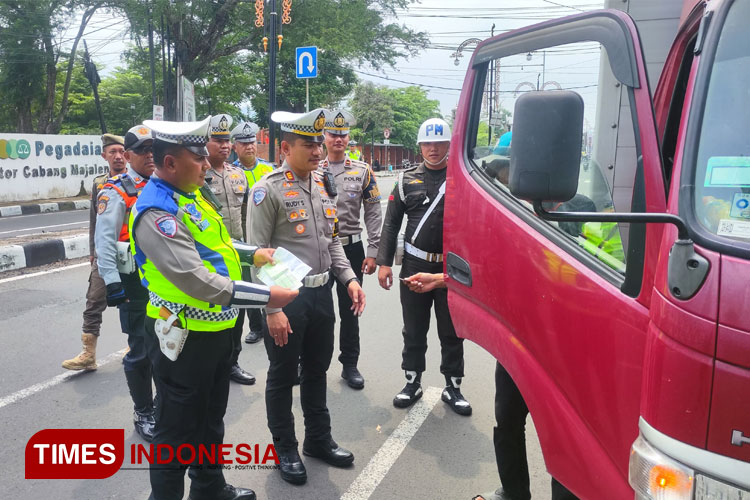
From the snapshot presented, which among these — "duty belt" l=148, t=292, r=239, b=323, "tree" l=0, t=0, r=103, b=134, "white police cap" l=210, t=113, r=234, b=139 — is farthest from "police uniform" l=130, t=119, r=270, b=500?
"tree" l=0, t=0, r=103, b=134

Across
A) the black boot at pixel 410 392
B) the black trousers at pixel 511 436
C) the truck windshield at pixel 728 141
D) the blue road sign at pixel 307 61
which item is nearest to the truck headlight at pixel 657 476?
the truck windshield at pixel 728 141

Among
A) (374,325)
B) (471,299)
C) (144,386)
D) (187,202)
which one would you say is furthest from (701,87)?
(374,325)

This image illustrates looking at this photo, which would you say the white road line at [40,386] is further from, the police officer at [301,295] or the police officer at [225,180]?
the police officer at [301,295]

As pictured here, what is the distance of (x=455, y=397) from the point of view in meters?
3.72

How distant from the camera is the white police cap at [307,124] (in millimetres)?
2820

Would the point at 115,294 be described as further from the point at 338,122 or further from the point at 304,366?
the point at 338,122

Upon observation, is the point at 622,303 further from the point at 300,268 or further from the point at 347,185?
the point at 347,185

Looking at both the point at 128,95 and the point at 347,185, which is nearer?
the point at 347,185

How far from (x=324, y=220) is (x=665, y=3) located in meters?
1.82

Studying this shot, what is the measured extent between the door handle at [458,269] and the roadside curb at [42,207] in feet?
47.3

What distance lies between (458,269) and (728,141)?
1203 millimetres

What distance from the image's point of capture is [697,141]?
4.22ft

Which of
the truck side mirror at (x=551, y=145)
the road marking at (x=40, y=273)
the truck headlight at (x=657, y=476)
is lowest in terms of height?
the road marking at (x=40, y=273)

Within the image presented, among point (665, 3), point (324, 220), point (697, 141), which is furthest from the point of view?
point (324, 220)
